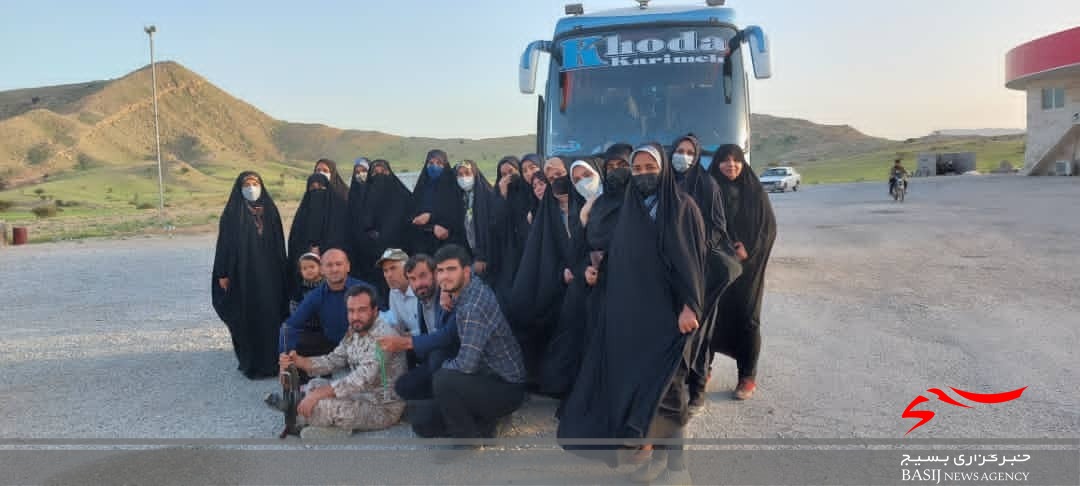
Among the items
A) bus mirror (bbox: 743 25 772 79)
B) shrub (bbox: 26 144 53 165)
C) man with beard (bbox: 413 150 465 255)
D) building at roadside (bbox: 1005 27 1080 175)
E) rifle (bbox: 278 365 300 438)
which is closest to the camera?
rifle (bbox: 278 365 300 438)

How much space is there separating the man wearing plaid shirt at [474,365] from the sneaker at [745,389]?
4.98 ft

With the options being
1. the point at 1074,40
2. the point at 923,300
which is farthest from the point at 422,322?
the point at 1074,40

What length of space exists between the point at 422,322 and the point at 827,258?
835 centimetres

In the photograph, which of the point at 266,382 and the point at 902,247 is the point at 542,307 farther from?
the point at 902,247

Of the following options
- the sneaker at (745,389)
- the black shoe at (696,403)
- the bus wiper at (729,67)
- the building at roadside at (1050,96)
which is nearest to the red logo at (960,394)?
the sneaker at (745,389)

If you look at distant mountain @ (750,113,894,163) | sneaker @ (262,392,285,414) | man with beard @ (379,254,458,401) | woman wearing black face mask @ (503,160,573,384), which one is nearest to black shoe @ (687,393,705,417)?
woman wearing black face mask @ (503,160,573,384)

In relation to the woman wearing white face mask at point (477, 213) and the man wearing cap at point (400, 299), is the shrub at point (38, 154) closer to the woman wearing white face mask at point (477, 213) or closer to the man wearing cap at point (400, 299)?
the woman wearing white face mask at point (477, 213)

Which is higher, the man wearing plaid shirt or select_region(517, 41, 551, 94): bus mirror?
select_region(517, 41, 551, 94): bus mirror

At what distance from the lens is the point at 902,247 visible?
11.9 metres

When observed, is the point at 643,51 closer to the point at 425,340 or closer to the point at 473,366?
the point at 425,340

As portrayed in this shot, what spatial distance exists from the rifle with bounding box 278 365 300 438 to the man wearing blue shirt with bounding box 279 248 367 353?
0.63 m

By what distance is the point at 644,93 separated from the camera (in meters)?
7.21

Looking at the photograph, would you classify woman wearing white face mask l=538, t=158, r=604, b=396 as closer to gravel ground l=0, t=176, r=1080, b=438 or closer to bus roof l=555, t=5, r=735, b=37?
gravel ground l=0, t=176, r=1080, b=438

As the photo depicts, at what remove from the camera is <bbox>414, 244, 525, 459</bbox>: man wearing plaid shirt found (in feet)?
12.2
